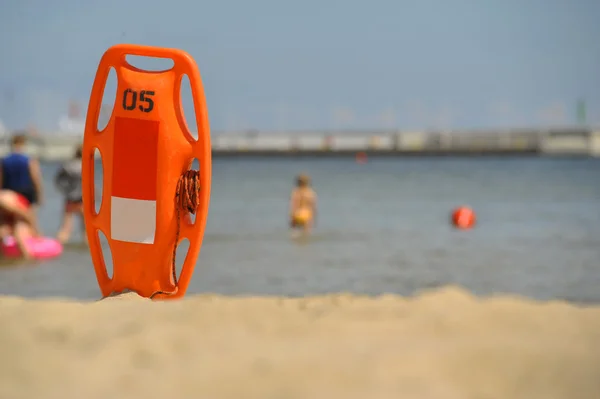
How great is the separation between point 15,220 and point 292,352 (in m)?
7.18

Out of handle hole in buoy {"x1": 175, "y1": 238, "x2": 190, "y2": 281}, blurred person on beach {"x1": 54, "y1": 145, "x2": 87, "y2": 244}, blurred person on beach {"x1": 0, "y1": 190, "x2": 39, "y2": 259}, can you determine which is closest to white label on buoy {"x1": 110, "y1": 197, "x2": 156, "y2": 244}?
handle hole in buoy {"x1": 175, "y1": 238, "x2": 190, "y2": 281}

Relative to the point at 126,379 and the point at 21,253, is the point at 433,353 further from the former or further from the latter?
the point at 21,253

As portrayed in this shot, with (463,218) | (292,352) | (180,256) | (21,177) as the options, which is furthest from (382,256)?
(292,352)

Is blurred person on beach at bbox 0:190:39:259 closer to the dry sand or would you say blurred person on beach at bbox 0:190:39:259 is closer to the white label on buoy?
the white label on buoy

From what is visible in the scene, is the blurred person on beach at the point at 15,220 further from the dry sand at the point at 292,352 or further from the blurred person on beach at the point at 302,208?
the dry sand at the point at 292,352

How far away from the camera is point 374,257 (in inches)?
380

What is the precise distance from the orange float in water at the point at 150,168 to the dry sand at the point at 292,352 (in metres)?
0.75

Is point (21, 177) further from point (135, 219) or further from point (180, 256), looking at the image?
point (135, 219)

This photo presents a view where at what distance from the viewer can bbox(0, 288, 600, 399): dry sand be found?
241 centimetres

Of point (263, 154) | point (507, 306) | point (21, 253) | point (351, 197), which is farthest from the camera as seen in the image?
point (263, 154)

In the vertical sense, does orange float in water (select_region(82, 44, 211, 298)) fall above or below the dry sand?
above

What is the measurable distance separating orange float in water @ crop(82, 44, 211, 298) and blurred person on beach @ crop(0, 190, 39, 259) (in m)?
5.33

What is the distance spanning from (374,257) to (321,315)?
6.46 meters

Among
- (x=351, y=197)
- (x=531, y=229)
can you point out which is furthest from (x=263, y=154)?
(x=531, y=229)
